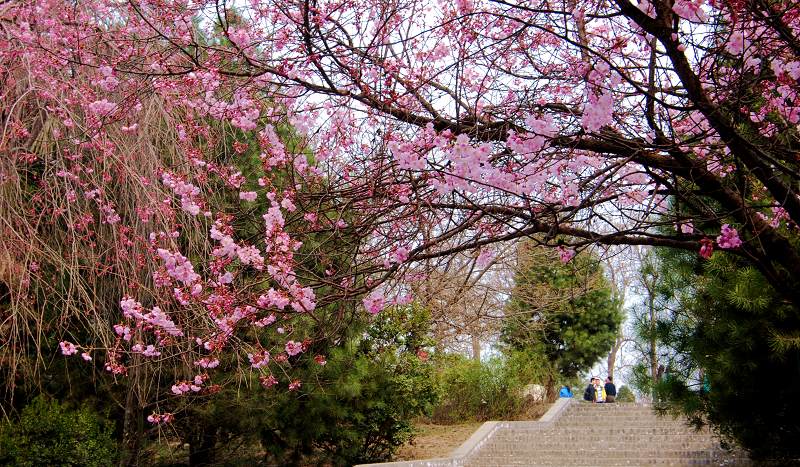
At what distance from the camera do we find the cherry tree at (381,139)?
457 cm

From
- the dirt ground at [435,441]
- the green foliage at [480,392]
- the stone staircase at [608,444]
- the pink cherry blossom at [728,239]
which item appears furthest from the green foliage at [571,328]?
the pink cherry blossom at [728,239]

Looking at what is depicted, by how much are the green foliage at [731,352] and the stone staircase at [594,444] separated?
1.02 metres

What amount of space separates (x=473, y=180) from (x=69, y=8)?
465cm

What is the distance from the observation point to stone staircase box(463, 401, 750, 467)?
11.9 m

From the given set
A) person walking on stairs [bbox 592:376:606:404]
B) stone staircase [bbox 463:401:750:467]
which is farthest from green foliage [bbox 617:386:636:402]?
stone staircase [bbox 463:401:750:467]

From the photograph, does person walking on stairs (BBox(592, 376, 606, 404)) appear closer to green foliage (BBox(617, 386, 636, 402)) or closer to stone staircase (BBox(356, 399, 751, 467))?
stone staircase (BBox(356, 399, 751, 467))

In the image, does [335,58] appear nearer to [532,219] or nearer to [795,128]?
[532,219]

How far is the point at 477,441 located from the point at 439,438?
1666mm

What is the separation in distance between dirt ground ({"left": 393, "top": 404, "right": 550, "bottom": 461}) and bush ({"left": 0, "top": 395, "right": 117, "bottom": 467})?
5077mm

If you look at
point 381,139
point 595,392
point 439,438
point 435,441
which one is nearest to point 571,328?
point 595,392

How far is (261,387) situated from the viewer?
9.95m

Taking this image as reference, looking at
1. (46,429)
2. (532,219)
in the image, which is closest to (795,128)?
(532,219)

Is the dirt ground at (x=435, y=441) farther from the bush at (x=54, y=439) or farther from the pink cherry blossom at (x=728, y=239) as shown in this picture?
the pink cherry blossom at (x=728, y=239)

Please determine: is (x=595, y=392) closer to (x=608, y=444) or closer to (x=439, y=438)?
(x=439, y=438)
